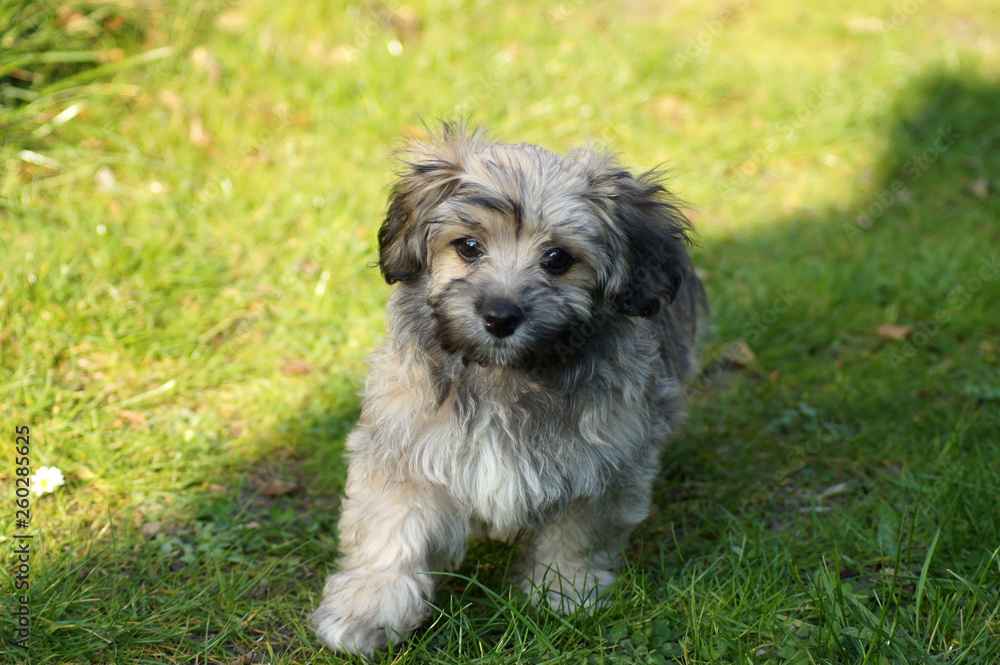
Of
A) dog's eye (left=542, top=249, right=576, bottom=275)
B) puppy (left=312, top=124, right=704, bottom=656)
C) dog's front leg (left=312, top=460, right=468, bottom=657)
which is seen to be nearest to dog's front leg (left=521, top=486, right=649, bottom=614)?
puppy (left=312, top=124, right=704, bottom=656)

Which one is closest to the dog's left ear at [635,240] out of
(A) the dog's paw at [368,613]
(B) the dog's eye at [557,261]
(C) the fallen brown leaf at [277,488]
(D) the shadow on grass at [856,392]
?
(B) the dog's eye at [557,261]

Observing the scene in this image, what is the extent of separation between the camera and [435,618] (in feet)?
8.97

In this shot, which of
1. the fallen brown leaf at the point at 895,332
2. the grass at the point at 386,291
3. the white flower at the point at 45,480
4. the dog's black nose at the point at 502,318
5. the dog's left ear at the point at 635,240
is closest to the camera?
the dog's black nose at the point at 502,318

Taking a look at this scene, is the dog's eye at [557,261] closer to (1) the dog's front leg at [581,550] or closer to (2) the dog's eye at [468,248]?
(2) the dog's eye at [468,248]

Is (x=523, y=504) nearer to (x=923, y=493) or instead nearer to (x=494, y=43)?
A: (x=923, y=493)

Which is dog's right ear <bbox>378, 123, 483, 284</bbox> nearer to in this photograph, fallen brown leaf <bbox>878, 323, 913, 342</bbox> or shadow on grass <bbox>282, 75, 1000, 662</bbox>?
shadow on grass <bbox>282, 75, 1000, 662</bbox>

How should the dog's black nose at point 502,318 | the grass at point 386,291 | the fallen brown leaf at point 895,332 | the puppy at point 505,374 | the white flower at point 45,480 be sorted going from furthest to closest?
the fallen brown leaf at point 895,332
the white flower at point 45,480
the grass at point 386,291
the puppy at point 505,374
the dog's black nose at point 502,318

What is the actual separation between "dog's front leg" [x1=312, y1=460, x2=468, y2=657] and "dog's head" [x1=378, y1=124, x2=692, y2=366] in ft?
1.87

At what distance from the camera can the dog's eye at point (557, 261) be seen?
94.1 inches

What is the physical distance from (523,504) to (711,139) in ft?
13.2

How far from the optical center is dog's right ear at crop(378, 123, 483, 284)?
251cm

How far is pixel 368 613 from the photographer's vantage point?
2.55 m

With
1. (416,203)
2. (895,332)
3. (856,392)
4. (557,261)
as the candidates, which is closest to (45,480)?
(416,203)

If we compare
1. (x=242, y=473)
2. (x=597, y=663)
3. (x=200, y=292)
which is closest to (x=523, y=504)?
(x=597, y=663)
